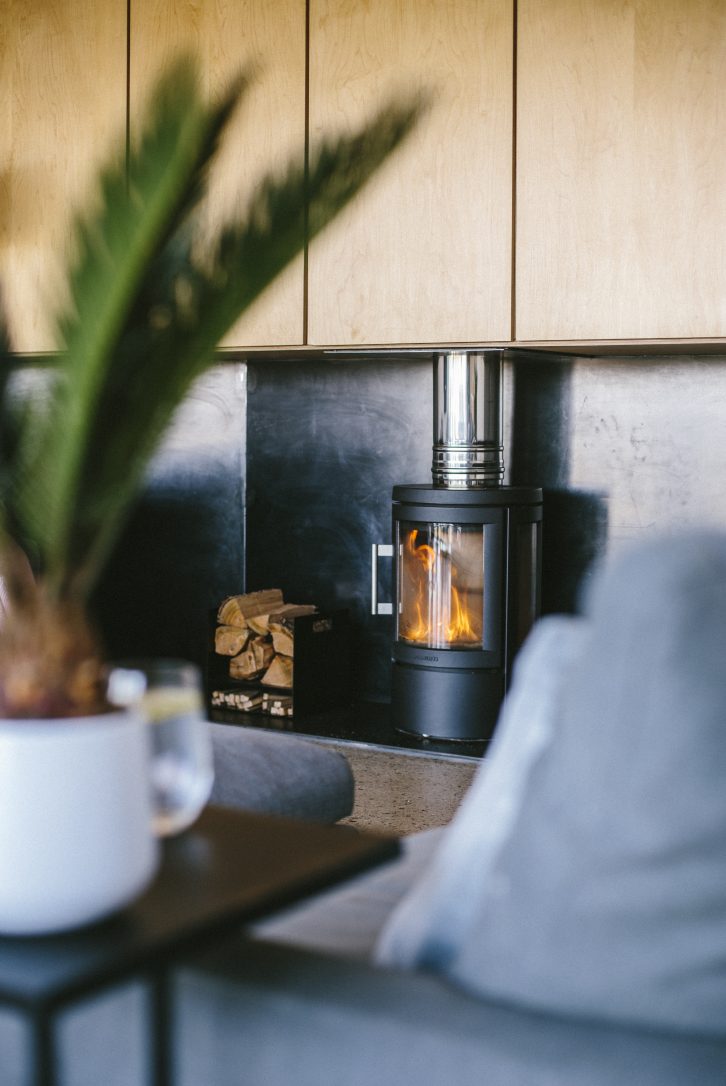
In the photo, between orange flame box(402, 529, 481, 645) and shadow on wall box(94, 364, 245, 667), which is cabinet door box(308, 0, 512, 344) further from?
shadow on wall box(94, 364, 245, 667)

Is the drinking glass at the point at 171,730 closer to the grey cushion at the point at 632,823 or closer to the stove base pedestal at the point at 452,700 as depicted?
the grey cushion at the point at 632,823

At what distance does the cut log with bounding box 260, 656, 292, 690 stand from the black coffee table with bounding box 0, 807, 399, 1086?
9.73 feet

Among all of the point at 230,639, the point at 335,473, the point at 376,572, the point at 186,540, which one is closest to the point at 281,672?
the point at 230,639

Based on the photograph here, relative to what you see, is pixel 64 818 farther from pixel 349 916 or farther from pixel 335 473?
pixel 335 473

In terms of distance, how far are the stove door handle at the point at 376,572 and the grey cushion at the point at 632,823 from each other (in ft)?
11.3

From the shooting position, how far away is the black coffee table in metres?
1.02

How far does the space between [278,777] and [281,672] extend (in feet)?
7.46

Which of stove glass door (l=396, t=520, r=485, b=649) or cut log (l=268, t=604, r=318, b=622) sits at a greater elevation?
stove glass door (l=396, t=520, r=485, b=649)

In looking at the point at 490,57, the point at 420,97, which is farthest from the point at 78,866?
the point at 490,57

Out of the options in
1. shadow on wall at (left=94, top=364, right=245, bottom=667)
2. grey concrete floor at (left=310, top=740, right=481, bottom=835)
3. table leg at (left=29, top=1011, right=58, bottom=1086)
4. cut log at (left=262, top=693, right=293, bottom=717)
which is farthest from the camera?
shadow on wall at (left=94, top=364, right=245, bottom=667)

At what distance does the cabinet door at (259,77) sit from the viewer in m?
4.27

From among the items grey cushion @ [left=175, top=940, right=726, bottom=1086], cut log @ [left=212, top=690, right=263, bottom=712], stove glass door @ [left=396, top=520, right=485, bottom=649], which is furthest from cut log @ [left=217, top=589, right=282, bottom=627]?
grey cushion @ [left=175, top=940, right=726, bottom=1086]

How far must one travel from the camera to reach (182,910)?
3.79ft

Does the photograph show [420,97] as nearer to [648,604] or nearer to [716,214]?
[648,604]
